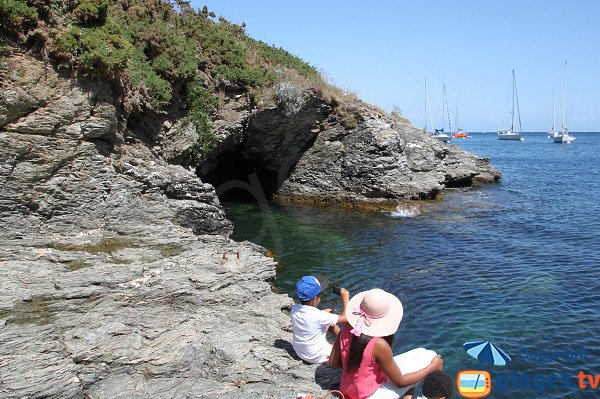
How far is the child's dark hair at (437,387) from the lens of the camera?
716 centimetres

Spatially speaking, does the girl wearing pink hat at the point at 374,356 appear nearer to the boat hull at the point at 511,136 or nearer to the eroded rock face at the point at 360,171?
the eroded rock face at the point at 360,171

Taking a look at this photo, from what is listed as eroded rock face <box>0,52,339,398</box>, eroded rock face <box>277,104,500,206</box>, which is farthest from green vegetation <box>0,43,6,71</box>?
eroded rock face <box>277,104,500,206</box>

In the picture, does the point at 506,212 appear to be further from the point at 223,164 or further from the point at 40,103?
the point at 40,103

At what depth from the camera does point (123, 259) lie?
46.8 feet

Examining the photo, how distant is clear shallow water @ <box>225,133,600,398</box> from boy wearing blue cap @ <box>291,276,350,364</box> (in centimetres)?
428

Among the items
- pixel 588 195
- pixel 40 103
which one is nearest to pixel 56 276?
pixel 40 103

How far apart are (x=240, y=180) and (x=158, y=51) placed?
1591 centimetres

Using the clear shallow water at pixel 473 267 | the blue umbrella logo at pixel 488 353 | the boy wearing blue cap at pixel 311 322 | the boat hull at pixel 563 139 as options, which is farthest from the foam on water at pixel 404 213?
the boat hull at pixel 563 139

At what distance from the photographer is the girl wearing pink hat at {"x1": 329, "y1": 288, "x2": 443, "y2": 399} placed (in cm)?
721

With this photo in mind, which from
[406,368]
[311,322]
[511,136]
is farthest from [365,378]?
[511,136]

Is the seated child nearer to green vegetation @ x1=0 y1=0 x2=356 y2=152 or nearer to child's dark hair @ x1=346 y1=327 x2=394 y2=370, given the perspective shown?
child's dark hair @ x1=346 y1=327 x2=394 y2=370

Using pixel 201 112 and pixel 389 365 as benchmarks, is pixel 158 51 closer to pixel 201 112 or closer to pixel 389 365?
pixel 201 112

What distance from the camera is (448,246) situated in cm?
2258

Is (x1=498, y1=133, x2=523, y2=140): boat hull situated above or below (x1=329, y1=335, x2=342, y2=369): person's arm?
above
